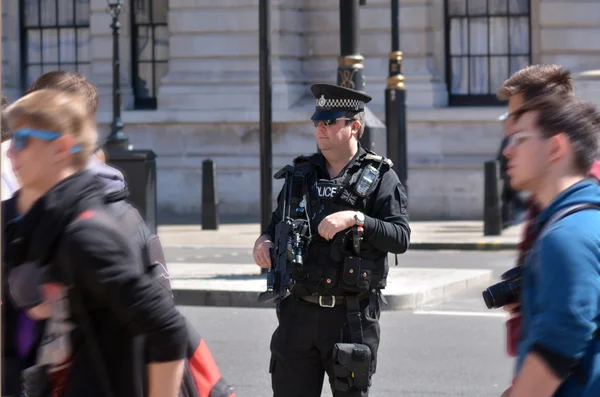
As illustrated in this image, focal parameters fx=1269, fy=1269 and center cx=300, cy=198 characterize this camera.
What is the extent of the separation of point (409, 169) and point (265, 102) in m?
9.14

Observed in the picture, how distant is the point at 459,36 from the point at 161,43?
215 inches

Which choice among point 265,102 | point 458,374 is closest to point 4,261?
point 458,374

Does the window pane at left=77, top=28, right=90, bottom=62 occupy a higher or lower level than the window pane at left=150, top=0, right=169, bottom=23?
lower

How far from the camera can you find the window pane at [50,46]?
24.0m

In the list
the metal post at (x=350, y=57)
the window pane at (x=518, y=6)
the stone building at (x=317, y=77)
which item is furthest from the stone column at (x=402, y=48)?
the metal post at (x=350, y=57)

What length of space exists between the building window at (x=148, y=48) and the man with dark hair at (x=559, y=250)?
20570 millimetres

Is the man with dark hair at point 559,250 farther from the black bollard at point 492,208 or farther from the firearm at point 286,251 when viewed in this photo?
the black bollard at point 492,208

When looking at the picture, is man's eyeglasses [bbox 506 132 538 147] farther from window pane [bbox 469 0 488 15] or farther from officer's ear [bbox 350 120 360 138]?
window pane [bbox 469 0 488 15]

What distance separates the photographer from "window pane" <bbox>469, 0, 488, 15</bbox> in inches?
869

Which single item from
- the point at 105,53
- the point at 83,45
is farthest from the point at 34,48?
the point at 105,53

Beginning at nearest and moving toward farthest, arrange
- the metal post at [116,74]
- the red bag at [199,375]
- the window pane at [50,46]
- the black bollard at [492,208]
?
1. the red bag at [199,375]
2. the black bollard at [492,208]
3. the metal post at [116,74]
4. the window pane at [50,46]

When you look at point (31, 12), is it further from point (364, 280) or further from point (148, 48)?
point (364, 280)

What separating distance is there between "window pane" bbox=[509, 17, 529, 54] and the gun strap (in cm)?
1717

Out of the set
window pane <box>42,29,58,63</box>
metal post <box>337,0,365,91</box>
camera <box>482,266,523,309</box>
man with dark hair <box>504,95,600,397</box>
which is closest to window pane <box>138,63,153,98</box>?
window pane <box>42,29,58,63</box>
